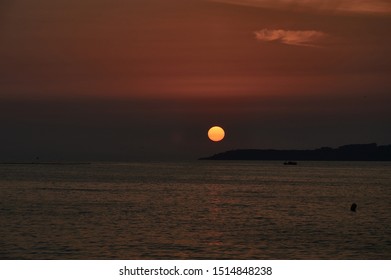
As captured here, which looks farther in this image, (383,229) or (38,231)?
(383,229)

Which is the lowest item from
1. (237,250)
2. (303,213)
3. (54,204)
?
(237,250)

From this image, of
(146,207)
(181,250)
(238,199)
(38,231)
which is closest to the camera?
(181,250)

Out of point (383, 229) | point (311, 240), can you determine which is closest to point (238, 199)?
point (383, 229)

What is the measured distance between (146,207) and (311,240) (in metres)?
34.0

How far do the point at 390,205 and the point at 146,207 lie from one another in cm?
3291

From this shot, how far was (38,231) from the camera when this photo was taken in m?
56.2

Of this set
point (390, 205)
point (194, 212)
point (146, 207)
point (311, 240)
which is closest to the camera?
point (311, 240)

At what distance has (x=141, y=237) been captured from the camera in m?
52.9
